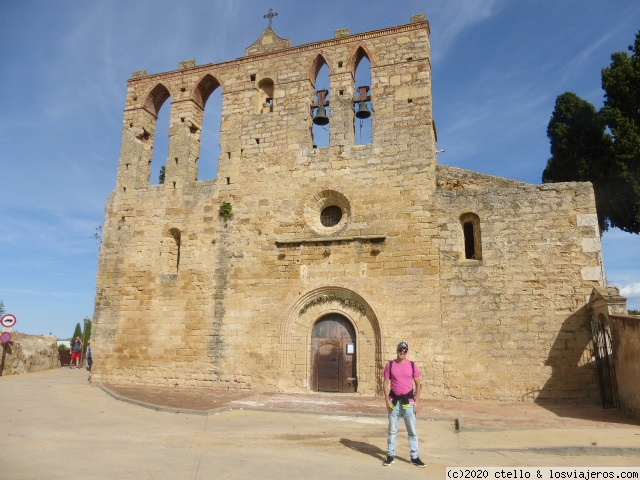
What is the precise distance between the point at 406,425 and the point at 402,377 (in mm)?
524

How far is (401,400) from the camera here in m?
5.44

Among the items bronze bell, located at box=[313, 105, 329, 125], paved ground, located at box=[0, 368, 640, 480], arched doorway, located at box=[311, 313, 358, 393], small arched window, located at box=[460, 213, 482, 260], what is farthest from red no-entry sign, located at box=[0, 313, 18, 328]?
small arched window, located at box=[460, 213, 482, 260]

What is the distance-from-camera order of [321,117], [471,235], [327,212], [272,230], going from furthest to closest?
[321,117] → [327,212] → [272,230] → [471,235]

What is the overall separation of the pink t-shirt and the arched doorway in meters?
6.14

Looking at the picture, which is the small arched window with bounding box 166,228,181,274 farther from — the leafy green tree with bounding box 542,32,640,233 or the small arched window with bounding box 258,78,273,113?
the leafy green tree with bounding box 542,32,640,233

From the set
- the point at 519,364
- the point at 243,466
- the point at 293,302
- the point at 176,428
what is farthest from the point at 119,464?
the point at 519,364

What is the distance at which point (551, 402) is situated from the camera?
1000cm

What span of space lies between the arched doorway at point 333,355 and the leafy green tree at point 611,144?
39.4 ft

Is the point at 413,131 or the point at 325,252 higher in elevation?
the point at 413,131

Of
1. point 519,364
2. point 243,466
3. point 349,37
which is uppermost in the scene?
point 349,37

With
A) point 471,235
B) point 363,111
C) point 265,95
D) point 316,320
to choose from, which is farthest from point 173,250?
point 471,235

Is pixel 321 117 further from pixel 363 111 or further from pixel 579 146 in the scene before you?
pixel 579 146

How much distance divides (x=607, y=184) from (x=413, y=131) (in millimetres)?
9954

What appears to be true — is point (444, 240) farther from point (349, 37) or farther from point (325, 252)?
point (349, 37)
